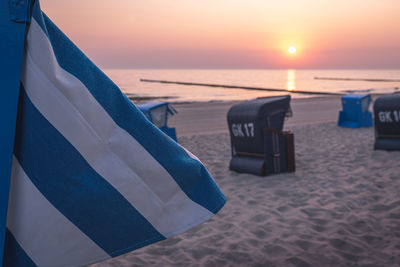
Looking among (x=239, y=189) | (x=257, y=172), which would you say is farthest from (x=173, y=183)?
(x=257, y=172)

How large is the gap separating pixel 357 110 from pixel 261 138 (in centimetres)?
848

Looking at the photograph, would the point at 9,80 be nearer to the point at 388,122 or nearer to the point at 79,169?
the point at 79,169

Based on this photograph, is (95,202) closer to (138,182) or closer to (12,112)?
(138,182)

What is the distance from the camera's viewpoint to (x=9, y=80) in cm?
128

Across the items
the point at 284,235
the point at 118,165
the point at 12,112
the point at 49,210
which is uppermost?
the point at 12,112

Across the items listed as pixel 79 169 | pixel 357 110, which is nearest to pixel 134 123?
pixel 79 169

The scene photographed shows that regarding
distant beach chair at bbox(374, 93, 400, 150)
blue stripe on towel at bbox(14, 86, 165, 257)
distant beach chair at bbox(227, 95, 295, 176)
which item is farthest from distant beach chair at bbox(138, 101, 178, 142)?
blue stripe on towel at bbox(14, 86, 165, 257)

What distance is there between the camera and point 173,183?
1.60m

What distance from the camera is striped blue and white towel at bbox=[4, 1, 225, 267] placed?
133 cm

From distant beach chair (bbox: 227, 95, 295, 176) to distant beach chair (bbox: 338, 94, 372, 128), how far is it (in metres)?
7.24

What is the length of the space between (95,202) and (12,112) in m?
0.45

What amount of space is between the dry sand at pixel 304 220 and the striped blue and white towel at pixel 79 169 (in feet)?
9.49

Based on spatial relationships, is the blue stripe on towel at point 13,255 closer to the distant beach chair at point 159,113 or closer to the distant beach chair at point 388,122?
the distant beach chair at point 159,113

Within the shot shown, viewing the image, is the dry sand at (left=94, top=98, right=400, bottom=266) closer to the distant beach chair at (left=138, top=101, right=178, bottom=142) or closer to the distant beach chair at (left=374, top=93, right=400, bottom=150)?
the distant beach chair at (left=374, top=93, right=400, bottom=150)
